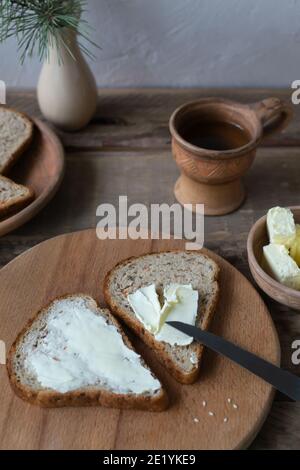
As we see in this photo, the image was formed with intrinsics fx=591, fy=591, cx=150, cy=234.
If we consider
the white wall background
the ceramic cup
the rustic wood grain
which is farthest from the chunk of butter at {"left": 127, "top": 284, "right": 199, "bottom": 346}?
the white wall background

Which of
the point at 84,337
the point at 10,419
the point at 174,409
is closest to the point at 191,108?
the point at 84,337

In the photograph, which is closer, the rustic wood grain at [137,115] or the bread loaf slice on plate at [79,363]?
the bread loaf slice on plate at [79,363]

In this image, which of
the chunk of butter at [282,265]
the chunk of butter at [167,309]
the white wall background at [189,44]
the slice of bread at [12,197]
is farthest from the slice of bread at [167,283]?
the white wall background at [189,44]

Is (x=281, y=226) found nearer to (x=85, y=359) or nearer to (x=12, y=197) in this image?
(x=85, y=359)

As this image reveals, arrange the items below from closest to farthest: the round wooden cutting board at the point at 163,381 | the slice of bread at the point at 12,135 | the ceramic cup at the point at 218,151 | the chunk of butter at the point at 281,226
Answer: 1. the round wooden cutting board at the point at 163,381
2. the chunk of butter at the point at 281,226
3. the ceramic cup at the point at 218,151
4. the slice of bread at the point at 12,135

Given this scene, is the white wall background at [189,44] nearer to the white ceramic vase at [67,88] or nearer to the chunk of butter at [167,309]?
the white ceramic vase at [67,88]

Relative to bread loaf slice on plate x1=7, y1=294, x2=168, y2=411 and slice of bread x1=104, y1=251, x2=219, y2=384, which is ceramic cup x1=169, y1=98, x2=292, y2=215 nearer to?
slice of bread x1=104, y1=251, x2=219, y2=384

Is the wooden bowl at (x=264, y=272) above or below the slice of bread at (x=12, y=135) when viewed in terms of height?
below

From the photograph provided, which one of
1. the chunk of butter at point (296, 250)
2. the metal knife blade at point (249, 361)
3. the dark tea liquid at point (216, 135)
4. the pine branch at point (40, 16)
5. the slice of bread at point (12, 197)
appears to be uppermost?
the pine branch at point (40, 16)
